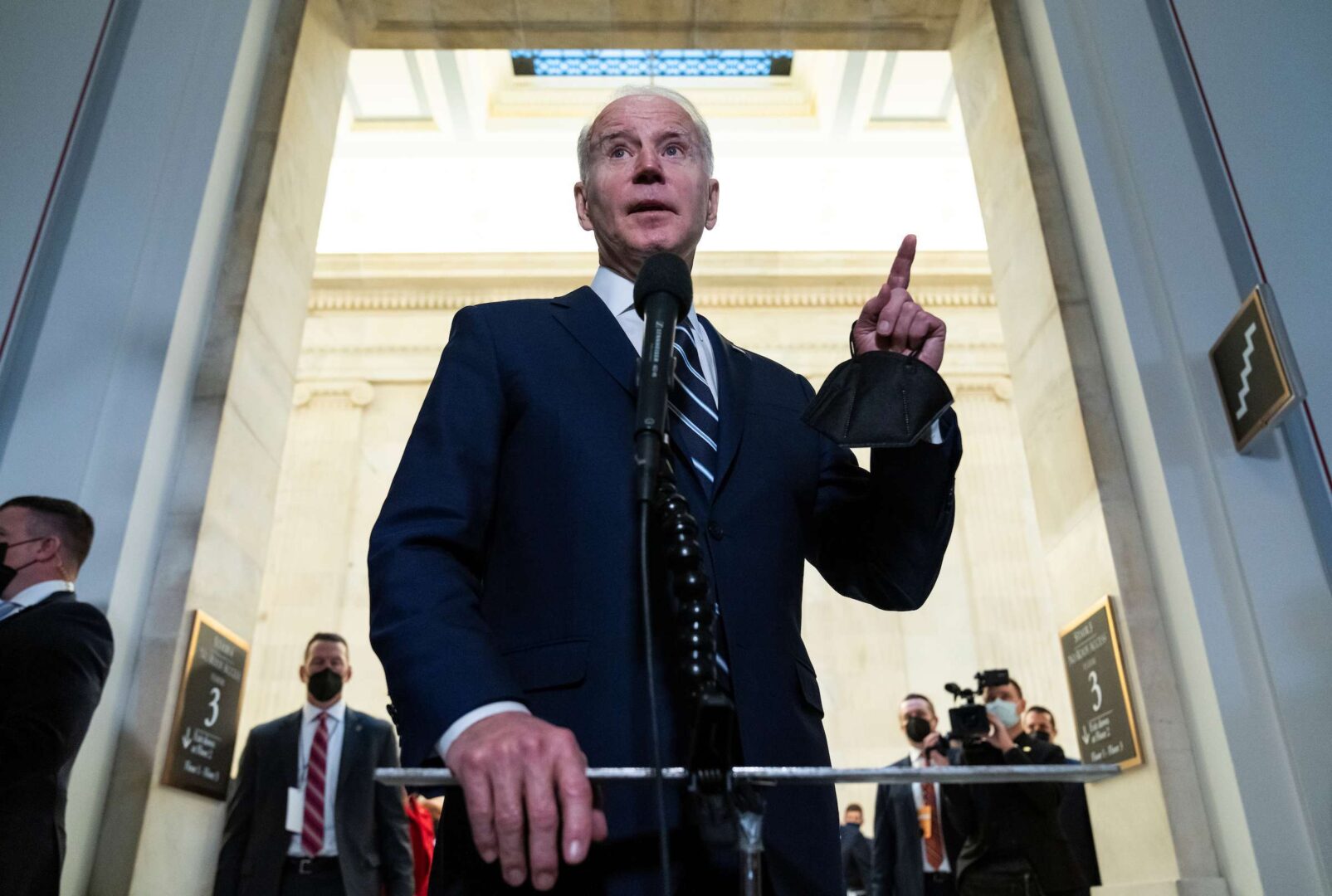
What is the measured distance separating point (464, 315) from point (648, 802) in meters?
0.73

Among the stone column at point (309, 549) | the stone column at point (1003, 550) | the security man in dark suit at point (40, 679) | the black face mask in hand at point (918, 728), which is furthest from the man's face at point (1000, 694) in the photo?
the stone column at point (309, 549)

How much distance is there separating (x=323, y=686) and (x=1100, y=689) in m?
3.51

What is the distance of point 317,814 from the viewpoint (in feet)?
15.5

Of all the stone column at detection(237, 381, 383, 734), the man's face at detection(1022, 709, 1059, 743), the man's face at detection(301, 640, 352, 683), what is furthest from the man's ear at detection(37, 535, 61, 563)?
the stone column at detection(237, 381, 383, 734)

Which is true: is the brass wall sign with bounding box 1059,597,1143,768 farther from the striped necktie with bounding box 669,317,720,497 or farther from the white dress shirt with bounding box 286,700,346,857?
the white dress shirt with bounding box 286,700,346,857

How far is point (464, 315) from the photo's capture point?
1493mm

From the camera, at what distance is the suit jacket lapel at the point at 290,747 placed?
4832mm

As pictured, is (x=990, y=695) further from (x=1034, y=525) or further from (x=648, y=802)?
(x=1034, y=525)

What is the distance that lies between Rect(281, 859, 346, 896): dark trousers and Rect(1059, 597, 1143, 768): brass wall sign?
3.16 m

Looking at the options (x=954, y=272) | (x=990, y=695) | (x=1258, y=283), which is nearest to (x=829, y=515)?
(x=1258, y=283)

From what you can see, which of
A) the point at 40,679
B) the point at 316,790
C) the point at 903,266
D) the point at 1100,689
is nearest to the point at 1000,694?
the point at 1100,689

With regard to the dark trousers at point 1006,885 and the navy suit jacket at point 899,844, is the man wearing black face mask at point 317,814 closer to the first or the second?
the navy suit jacket at point 899,844

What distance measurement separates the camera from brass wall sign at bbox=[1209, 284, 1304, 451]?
3.02 meters

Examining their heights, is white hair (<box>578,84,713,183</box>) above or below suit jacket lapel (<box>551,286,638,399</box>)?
above
